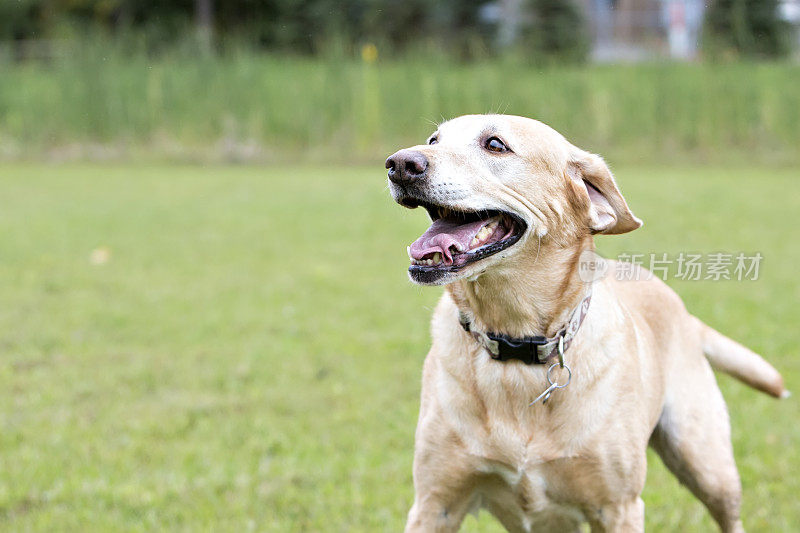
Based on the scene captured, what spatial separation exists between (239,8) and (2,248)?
2656 centimetres

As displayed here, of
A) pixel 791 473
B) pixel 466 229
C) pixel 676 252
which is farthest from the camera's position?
pixel 676 252

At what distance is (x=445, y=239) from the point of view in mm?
2672

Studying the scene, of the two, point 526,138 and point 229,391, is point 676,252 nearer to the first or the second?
point 229,391

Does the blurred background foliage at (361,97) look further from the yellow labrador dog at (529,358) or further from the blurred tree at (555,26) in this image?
the yellow labrador dog at (529,358)

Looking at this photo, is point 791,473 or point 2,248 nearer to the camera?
point 791,473

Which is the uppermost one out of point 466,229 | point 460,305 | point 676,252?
point 466,229

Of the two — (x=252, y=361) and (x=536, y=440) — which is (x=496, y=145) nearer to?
(x=536, y=440)

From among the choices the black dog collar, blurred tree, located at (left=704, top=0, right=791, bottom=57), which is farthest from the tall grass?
the black dog collar

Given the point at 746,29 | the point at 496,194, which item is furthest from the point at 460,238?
the point at 746,29

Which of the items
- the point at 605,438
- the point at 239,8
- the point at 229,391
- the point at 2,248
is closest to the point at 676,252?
the point at 229,391

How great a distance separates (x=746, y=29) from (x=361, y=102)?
7.90 m

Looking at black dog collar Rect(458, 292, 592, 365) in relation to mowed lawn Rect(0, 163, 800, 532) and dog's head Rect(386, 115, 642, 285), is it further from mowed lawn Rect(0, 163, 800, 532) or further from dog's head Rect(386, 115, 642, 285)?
mowed lawn Rect(0, 163, 800, 532)

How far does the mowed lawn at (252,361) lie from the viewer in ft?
12.1

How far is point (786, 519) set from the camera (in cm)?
353
